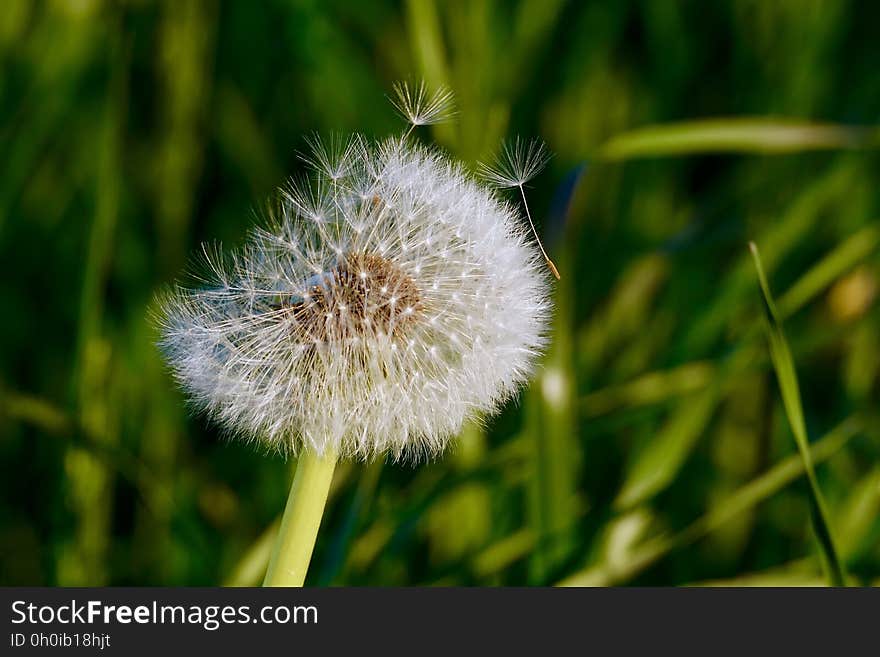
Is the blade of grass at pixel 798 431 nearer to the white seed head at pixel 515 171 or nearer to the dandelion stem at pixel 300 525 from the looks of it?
the white seed head at pixel 515 171

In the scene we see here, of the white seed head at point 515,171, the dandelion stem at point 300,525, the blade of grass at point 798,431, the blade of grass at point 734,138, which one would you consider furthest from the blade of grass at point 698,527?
the dandelion stem at point 300,525

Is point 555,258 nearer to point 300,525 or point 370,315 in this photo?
point 370,315

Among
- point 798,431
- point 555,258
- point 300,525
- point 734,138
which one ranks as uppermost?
point 734,138

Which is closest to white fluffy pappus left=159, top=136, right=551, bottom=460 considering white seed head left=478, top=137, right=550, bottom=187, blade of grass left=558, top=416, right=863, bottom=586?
white seed head left=478, top=137, right=550, bottom=187

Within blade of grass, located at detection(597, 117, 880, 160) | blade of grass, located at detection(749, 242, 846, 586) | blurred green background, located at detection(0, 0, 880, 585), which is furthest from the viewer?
blurred green background, located at detection(0, 0, 880, 585)

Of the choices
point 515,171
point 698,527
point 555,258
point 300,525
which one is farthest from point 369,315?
point 698,527

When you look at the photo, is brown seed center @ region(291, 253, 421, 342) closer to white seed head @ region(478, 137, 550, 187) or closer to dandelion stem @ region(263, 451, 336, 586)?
dandelion stem @ region(263, 451, 336, 586)
